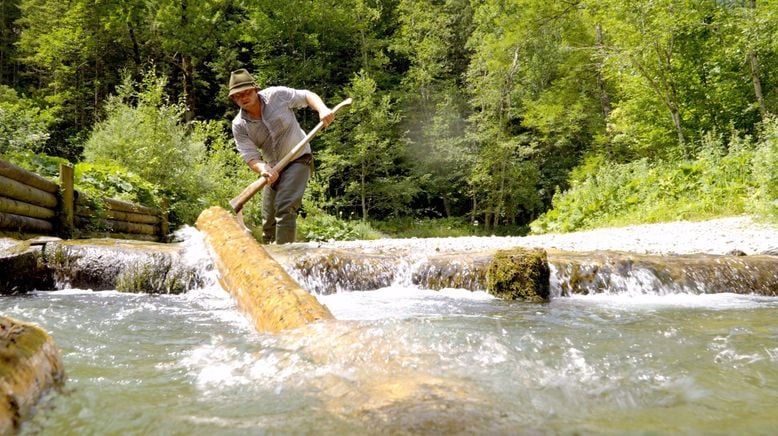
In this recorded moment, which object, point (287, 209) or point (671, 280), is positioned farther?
point (287, 209)

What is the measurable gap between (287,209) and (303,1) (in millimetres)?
22408

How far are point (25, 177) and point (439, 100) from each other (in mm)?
21679

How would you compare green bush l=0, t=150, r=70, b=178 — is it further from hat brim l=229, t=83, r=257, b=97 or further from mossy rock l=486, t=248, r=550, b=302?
mossy rock l=486, t=248, r=550, b=302

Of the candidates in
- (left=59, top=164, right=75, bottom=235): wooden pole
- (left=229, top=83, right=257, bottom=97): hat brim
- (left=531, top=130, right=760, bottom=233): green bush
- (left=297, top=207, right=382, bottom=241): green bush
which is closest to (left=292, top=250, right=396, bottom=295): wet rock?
(left=229, top=83, right=257, bottom=97): hat brim

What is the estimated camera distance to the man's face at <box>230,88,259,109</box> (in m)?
5.39

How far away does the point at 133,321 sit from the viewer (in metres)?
3.38

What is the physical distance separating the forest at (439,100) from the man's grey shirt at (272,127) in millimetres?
5022

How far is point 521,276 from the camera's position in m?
4.68

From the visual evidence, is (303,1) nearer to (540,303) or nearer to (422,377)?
(540,303)

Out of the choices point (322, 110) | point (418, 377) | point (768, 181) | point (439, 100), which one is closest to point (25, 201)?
point (322, 110)

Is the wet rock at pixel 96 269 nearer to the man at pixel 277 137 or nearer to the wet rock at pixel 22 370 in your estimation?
the man at pixel 277 137

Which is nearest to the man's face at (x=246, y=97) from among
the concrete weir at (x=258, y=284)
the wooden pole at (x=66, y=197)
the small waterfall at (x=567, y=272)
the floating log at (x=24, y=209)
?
the concrete weir at (x=258, y=284)

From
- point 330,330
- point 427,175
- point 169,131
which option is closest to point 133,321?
point 330,330

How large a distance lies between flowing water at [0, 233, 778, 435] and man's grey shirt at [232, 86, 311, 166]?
9.52 feet
